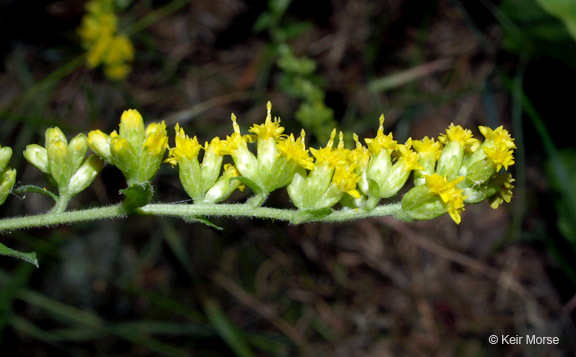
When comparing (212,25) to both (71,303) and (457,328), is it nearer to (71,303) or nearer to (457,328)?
(71,303)

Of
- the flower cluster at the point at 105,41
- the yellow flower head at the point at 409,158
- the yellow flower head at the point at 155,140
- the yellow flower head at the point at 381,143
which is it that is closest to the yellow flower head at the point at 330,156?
the yellow flower head at the point at 381,143

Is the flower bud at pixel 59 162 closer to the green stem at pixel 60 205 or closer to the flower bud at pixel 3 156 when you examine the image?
the green stem at pixel 60 205

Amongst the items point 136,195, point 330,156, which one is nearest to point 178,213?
point 136,195

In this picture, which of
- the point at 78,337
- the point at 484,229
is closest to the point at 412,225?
the point at 484,229

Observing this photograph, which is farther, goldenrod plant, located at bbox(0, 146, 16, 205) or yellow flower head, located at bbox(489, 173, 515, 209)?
yellow flower head, located at bbox(489, 173, 515, 209)

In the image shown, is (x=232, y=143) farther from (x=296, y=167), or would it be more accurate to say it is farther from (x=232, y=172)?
(x=296, y=167)

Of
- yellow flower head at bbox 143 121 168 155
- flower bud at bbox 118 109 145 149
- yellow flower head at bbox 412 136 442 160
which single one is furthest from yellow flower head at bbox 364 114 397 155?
flower bud at bbox 118 109 145 149

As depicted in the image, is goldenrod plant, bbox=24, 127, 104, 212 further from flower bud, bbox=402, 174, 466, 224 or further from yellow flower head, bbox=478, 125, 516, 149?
yellow flower head, bbox=478, 125, 516, 149
